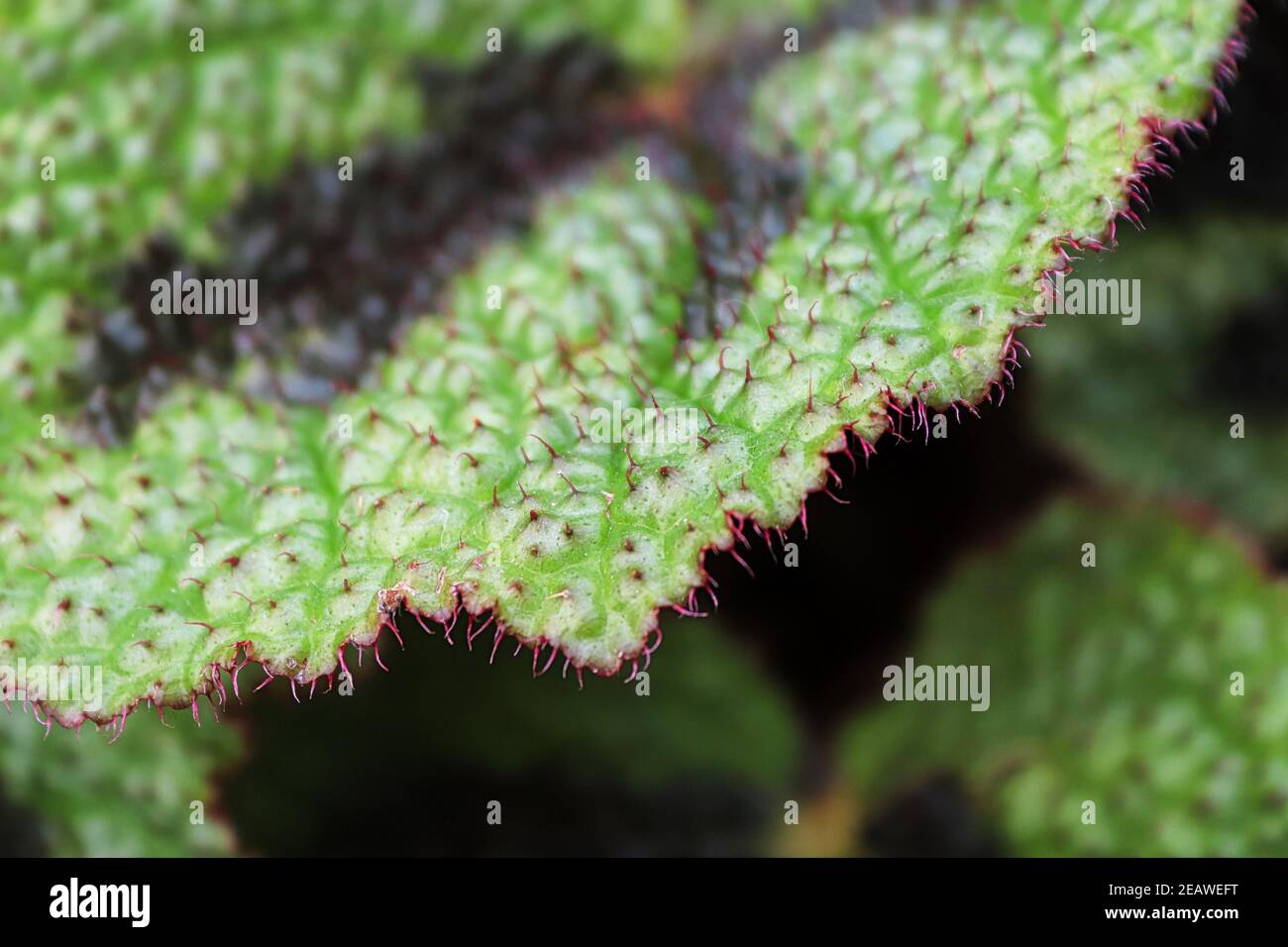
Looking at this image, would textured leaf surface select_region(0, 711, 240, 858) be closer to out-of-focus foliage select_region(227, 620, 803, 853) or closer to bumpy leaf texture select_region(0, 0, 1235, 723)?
out-of-focus foliage select_region(227, 620, 803, 853)

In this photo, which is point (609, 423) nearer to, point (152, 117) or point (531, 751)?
point (152, 117)

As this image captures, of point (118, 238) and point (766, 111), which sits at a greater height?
point (766, 111)

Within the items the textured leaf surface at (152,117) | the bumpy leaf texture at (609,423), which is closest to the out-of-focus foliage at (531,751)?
the bumpy leaf texture at (609,423)

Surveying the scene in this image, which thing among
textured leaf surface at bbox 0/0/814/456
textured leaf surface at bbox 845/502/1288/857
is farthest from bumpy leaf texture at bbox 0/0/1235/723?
textured leaf surface at bbox 845/502/1288/857

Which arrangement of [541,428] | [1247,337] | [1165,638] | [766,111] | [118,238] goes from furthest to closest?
[1247,337], [1165,638], [766,111], [118,238], [541,428]

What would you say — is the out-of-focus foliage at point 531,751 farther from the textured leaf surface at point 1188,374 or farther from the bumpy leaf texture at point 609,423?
the textured leaf surface at point 1188,374
